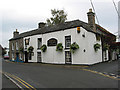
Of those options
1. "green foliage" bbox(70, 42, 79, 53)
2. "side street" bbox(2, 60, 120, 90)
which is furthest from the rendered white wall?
"side street" bbox(2, 60, 120, 90)

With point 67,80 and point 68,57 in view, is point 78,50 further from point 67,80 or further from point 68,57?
point 67,80

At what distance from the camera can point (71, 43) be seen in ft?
50.7

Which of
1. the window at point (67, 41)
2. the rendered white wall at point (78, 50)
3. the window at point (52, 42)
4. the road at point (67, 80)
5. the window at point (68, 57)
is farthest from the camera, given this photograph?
the window at point (52, 42)

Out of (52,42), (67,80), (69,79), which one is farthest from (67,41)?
(67,80)

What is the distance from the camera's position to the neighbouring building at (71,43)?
14.6 m

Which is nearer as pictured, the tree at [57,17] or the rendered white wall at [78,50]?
the rendered white wall at [78,50]

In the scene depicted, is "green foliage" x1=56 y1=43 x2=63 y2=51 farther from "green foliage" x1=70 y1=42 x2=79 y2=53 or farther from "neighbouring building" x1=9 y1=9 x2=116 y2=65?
"green foliage" x1=70 y1=42 x2=79 y2=53

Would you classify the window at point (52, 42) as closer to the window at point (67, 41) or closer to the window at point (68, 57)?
the window at point (67, 41)

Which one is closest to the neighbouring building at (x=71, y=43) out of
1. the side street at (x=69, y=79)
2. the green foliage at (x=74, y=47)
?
the green foliage at (x=74, y=47)

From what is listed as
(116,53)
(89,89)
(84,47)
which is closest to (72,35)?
(84,47)

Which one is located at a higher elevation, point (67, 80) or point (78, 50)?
point (78, 50)

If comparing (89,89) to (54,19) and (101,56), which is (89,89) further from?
(54,19)

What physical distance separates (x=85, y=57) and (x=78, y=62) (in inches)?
47.2

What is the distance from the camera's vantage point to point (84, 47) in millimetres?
14453
